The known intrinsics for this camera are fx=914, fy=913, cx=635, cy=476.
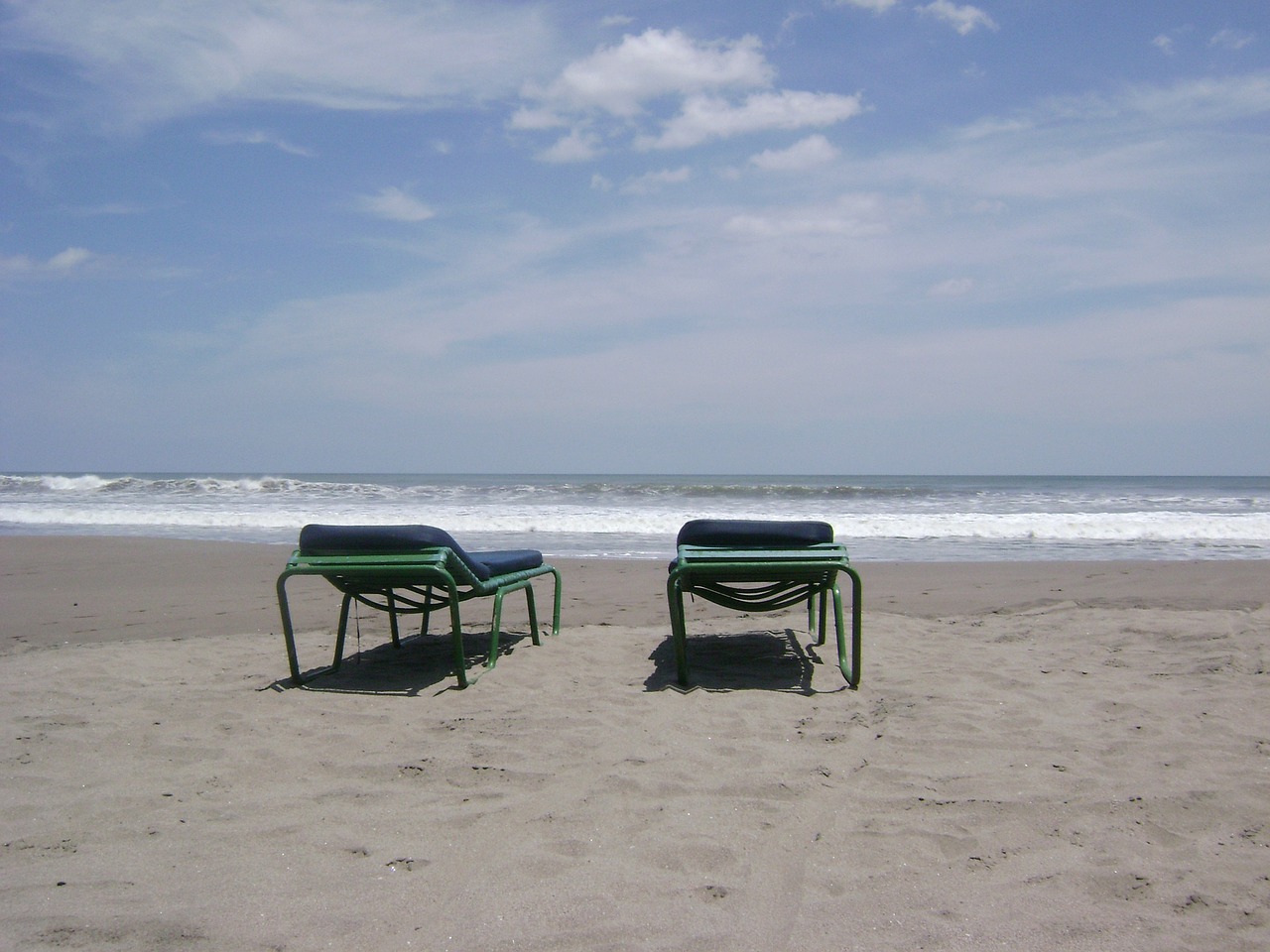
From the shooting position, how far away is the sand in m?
2.26

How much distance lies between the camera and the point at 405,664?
519 cm

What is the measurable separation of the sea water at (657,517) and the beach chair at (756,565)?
253 inches

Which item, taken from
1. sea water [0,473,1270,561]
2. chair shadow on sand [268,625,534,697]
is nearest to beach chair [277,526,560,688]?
chair shadow on sand [268,625,534,697]

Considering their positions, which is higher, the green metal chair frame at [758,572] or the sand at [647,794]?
the green metal chair frame at [758,572]

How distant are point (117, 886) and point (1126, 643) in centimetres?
518

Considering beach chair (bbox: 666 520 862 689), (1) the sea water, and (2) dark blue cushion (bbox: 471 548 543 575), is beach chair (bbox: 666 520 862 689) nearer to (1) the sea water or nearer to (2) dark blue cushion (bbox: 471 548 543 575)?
(2) dark blue cushion (bbox: 471 548 543 575)

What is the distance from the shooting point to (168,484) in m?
34.5

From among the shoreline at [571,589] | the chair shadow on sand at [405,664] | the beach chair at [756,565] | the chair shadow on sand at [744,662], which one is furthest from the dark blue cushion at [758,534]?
the shoreline at [571,589]

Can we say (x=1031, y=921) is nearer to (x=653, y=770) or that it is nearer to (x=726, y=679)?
(x=653, y=770)

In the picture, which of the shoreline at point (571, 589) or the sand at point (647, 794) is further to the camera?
the shoreline at point (571, 589)

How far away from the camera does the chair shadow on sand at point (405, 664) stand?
462 centimetres

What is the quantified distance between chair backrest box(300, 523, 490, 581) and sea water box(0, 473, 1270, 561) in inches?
274

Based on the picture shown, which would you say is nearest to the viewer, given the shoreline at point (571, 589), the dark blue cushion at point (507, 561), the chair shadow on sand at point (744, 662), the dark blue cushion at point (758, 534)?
the chair shadow on sand at point (744, 662)

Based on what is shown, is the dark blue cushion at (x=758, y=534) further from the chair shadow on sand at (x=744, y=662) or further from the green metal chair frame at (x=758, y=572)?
the chair shadow on sand at (x=744, y=662)
